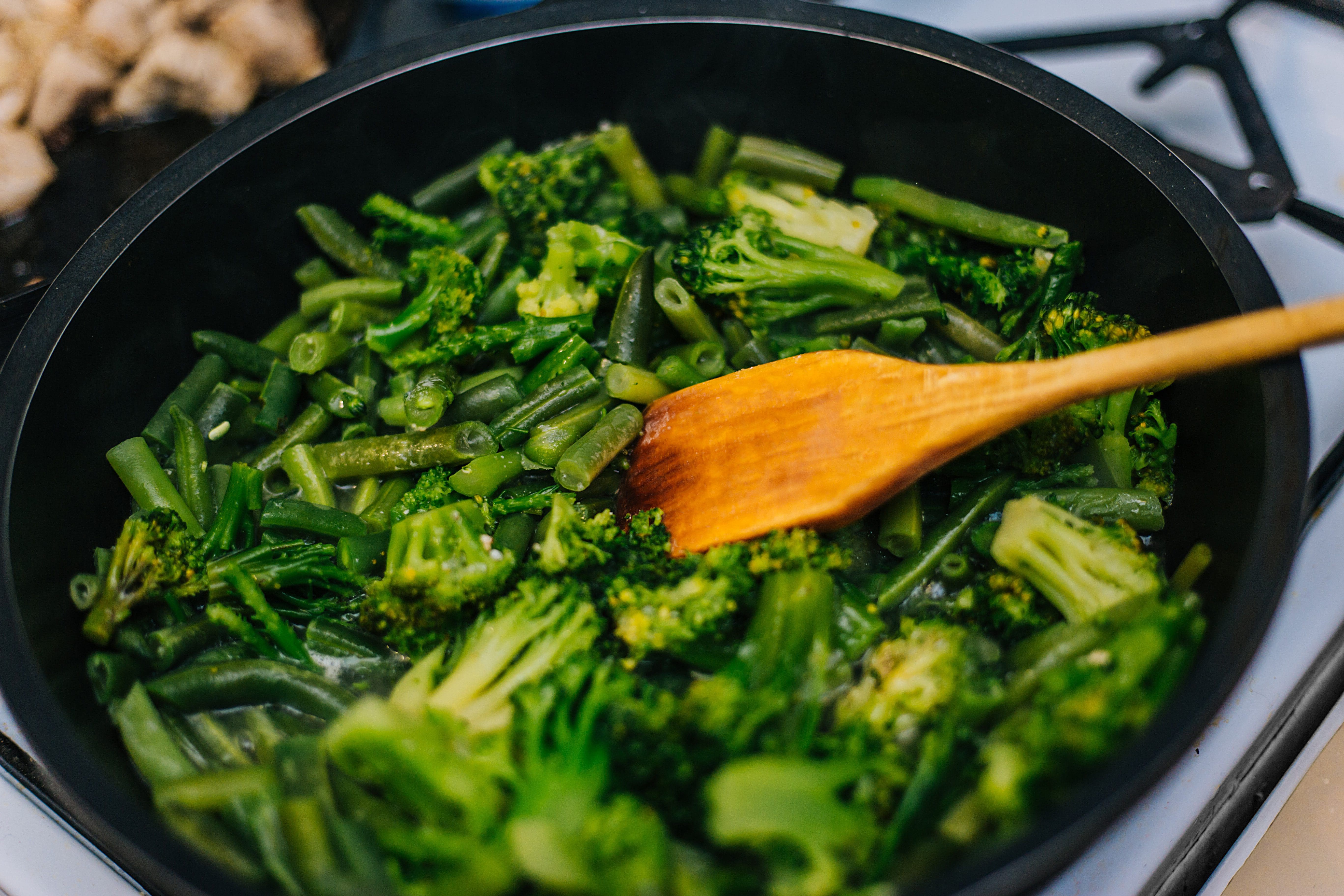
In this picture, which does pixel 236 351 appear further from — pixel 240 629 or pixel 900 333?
pixel 900 333

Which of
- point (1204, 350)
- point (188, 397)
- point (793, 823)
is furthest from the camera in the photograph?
point (188, 397)

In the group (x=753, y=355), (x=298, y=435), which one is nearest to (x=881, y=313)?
(x=753, y=355)

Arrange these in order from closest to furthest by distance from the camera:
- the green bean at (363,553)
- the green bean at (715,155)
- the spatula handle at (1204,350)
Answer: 1. the spatula handle at (1204,350)
2. the green bean at (363,553)
3. the green bean at (715,155)

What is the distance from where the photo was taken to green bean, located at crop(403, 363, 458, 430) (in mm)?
2475

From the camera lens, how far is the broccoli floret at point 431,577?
2092 mm

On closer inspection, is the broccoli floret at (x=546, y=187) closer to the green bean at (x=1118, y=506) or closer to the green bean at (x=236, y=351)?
the green bean at (x=236, y=351)

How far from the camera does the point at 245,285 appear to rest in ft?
9.23

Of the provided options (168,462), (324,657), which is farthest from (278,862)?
(168,462)

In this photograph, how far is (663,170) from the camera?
331 cm

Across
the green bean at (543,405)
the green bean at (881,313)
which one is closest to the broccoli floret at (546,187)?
the green bean at (543,405)

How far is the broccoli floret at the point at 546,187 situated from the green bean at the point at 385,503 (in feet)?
3.23

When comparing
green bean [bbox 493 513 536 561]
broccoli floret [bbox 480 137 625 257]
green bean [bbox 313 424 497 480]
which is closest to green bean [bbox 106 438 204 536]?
green bean [bbox 313 424 497 480]

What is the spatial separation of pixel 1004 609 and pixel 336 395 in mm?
2074

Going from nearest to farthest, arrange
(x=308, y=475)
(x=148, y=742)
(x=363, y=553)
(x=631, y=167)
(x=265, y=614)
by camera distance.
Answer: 1. (x=148, y=742)
2. (x=265, y=614)
3. (x=363, y=553)
4. (x=308, y=475)
5. (x=631, y=167)
